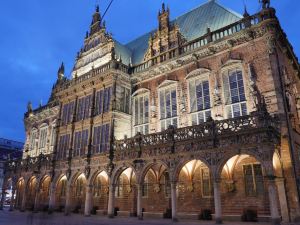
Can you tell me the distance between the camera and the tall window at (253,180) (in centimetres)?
1742

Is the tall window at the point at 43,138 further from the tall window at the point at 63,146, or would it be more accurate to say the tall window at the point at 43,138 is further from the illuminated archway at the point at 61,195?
the tall window at the point at 63,146

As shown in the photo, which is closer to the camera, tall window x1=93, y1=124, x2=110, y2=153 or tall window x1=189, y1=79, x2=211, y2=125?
tall window x1=189, y1=79, x2=211, y2=125

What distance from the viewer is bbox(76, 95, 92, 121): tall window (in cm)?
2739

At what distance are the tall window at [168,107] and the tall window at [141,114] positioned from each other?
1650 millimetres

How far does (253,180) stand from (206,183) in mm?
3445

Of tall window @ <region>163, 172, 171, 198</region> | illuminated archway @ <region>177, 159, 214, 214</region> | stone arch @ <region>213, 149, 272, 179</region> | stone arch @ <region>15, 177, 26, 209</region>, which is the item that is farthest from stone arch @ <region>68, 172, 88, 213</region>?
stone arch @ <region>213, 149, 272, 179</region>

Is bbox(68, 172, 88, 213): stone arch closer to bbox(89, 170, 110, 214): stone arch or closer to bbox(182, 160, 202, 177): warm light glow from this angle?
bbox(89, 170, 110, 214): stone arch

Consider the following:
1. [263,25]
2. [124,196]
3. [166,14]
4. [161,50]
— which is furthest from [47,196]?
[263,25]

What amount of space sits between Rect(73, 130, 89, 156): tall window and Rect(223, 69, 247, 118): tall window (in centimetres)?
1363

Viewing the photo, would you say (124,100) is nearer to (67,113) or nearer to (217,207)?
(67,113)

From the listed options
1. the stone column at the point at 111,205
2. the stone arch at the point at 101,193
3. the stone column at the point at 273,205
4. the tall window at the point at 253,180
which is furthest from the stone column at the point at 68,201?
the stone column at the point at 273,205

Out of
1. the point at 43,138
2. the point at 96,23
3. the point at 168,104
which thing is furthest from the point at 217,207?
the point at 43,138

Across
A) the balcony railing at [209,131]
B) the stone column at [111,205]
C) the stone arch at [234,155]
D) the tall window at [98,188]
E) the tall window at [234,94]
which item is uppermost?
the tall window at [234,94]

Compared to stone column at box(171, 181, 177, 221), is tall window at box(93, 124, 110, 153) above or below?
above
